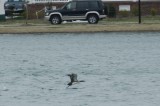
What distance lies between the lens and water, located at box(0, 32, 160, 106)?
24219mm

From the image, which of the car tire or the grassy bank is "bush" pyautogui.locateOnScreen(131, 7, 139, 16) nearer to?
the grassy bank

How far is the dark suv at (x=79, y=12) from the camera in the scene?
5650 centimetres

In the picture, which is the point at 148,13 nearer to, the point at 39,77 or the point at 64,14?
the point at 64,14

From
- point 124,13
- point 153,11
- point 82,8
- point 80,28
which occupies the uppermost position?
point 82,8

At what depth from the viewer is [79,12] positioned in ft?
186

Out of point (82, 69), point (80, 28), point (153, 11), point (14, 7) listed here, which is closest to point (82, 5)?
point (80, 28)

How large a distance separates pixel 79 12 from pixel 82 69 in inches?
971

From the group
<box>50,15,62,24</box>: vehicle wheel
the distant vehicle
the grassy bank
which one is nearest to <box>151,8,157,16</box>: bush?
the grassy bank

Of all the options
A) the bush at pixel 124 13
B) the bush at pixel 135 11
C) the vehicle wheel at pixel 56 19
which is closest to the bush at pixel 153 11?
the bush at pixel 135 11

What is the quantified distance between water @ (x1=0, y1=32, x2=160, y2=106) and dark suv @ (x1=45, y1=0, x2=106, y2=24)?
478cm

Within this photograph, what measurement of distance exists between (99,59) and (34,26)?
1825 cm

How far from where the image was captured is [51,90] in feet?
85.0

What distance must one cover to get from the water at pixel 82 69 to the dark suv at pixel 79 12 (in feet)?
15.7

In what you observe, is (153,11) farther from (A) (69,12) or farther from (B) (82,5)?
(A) (69,12)
